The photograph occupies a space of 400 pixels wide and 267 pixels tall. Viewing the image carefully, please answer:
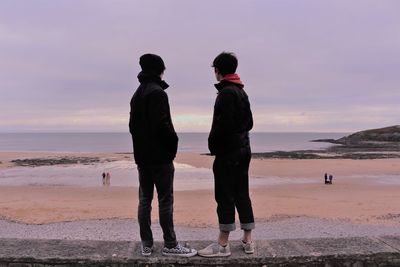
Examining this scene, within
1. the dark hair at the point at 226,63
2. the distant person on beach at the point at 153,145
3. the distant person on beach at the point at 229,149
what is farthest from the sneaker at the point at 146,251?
the dark hair at the point at 226,63

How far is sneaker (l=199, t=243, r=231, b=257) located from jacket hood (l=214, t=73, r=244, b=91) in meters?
1.51

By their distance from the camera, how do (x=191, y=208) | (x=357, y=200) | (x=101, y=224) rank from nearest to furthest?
1. (x=101, y=224)
2. (x=191, y=208)
3. (x=357, y=200)

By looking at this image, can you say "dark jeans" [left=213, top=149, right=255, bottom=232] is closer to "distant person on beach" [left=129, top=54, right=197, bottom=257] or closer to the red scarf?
"distant person on beach" [left=129, top=54, right=197, bottom=257]

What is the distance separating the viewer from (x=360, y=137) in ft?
364

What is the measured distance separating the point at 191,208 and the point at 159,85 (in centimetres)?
1439

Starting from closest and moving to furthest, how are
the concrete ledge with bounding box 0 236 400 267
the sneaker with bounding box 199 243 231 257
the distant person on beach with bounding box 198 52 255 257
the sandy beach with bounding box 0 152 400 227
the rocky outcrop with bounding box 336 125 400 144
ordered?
the concrete ledge with bounding box 0 236 400 267 → the sneaker with bounding box 199 243 231 257 → the distant person on beach with bounding box 198 52 255 257 → the sandy beach with bounding box 0 152 400 227 → the rocky outcrop with bounding box 336 125 400 144

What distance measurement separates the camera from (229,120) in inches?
161

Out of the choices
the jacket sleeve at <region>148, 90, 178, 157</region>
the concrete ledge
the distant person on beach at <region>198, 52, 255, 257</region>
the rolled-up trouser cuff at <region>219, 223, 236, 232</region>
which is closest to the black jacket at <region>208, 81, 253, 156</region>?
the distant person on beach at <region>198, 52, 255, 257</region>

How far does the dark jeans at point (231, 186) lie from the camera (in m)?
4.24

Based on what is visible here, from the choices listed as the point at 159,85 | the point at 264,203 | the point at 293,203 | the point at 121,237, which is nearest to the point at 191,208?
the point at 264,203

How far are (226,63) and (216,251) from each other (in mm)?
1774

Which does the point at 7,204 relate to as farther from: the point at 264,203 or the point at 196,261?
the point at 196,261

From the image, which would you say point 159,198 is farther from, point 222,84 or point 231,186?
point 222,84

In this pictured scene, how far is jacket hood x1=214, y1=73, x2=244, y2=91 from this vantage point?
4.29 metres
